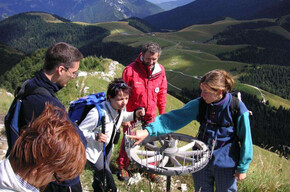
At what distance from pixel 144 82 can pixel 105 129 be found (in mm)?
1803

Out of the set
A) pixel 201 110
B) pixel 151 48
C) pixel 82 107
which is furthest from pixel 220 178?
pixel 151 48

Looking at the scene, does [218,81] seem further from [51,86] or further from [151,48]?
[151,48]

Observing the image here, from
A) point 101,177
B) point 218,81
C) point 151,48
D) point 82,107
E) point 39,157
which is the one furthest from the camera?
point 151,48

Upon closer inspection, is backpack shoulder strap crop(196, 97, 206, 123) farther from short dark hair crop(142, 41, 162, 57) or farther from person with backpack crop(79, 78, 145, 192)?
short dark hair crop(142, 41, 162, 57)

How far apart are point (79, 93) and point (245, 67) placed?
116267mm

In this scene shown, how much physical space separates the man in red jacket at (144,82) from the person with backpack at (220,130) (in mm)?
1673

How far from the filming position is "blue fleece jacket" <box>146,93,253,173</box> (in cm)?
316

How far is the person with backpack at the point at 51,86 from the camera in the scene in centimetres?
240

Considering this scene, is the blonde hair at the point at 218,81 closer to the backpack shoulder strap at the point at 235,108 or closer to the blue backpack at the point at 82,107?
the backpack shoulder strap at the point at 235,108

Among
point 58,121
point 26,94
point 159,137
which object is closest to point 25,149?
point 58,121

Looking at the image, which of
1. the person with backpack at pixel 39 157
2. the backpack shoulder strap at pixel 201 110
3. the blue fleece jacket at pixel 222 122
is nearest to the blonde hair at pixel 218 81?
the blue fleece jacket at pixel 222 122

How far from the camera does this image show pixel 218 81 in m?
3.18

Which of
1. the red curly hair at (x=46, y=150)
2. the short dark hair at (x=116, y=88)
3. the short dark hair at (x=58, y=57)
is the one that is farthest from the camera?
the short dark hair at (x=116, y=88)

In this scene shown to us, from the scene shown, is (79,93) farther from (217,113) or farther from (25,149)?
(25,149)
